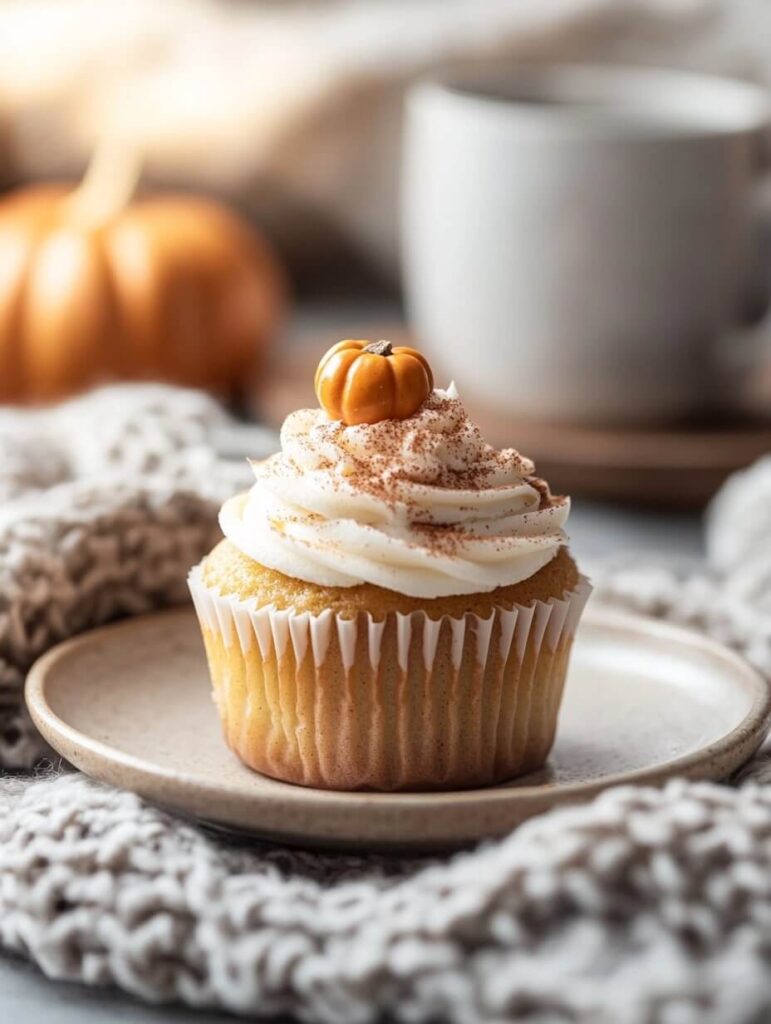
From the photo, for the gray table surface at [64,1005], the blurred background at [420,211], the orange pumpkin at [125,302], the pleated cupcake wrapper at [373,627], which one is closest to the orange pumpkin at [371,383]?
the pleated cupcake wrapper at [373,627]

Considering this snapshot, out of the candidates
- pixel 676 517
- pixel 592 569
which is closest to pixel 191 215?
pixel 676 517

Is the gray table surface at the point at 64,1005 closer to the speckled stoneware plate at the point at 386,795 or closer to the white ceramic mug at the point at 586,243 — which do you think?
the speckled stoneware plate at the point at 386,795

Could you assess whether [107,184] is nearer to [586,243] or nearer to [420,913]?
[586,243]

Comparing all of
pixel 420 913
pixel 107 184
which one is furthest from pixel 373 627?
pixel 107 184

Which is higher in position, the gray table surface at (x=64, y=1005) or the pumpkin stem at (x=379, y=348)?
the pumpkin stem at (x=379, y=348)

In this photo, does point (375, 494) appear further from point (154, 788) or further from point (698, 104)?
point (698, 104)

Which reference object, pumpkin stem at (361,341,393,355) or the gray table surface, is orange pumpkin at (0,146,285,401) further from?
the gray table surface

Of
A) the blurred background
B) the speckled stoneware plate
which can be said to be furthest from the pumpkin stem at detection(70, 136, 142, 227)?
the speckled stoneware plate
